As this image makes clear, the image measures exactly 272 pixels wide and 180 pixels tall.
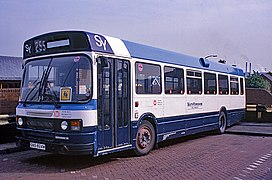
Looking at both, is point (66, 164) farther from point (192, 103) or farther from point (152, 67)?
point (192, 103)

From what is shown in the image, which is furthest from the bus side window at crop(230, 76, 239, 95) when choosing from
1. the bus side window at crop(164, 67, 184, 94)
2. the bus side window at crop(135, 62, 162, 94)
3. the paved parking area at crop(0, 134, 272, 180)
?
the bus side window at crop(135, 62, 162, 94)

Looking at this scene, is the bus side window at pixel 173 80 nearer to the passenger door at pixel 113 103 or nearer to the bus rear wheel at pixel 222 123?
the passenger door at pixel 113 103

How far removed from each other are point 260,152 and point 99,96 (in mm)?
5377

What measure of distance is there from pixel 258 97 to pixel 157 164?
2043 cm

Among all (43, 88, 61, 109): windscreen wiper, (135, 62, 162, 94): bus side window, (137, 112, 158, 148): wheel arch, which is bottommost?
(137, 112, 158, 148): wheel arch

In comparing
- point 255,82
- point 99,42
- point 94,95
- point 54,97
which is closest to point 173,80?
point 99,42

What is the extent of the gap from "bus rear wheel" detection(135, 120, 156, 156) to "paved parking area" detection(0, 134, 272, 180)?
0.20 meters

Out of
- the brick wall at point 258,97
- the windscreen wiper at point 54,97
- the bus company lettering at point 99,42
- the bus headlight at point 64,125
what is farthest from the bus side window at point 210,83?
the brick wall at point 258,97

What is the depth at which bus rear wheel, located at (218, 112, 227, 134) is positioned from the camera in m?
14.6

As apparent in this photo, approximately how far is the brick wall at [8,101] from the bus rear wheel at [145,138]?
12333mm

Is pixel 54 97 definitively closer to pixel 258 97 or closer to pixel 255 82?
pixel 258 97

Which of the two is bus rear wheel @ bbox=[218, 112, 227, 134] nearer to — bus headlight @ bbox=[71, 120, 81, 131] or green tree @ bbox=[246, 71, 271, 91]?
bus headlight @ bbox=[71, 120, 81, 131]

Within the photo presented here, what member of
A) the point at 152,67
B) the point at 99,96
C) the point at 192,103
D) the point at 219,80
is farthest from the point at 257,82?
the point at 99,96

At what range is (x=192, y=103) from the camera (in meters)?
12.1
